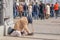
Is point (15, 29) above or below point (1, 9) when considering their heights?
below

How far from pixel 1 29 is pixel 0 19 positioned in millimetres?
987

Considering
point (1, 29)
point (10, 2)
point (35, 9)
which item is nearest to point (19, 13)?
point (35, 9)

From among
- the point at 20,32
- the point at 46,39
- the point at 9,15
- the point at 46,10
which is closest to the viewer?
the point at 46,39

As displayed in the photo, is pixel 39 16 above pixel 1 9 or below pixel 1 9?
below

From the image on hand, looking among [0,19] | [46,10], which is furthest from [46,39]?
[46,10]

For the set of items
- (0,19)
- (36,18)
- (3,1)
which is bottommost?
(36,18)

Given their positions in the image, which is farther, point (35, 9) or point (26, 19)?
point (35, 9)

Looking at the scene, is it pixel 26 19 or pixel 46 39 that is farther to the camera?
pixel 26 19

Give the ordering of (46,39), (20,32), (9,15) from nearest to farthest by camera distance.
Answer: (46,39) → (20,32) → (9,15)

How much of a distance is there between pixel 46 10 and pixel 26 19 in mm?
13641

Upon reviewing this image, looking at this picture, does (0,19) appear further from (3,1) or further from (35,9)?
(35,9)

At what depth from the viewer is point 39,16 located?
2900 cm

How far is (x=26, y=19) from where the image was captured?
47.1ft

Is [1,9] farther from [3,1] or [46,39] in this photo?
[46,39]
